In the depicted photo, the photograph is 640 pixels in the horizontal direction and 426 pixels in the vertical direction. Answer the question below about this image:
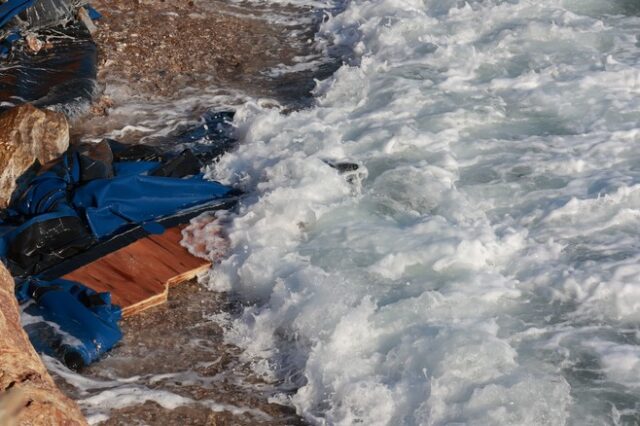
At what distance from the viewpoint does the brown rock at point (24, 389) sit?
11.8 ft

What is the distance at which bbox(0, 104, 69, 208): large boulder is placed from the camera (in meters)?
7.20

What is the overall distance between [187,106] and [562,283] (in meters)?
4.44

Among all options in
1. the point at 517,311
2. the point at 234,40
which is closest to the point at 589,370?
the point at 517,311

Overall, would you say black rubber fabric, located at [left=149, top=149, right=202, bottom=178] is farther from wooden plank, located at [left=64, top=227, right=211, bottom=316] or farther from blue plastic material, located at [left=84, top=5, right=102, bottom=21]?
blue plastic material, located at [left=84, top=5, right=102, bottom=21]

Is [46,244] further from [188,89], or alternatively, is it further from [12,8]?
[12,8]

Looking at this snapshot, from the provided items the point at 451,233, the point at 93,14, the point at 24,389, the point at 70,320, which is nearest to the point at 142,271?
the point at 70,320

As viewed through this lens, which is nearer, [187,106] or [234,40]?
[187,106]

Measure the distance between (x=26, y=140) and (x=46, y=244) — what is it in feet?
4.21

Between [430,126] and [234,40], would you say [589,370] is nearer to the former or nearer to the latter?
[430,126]

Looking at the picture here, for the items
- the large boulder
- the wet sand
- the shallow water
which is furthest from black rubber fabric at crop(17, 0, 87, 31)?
the large boulder

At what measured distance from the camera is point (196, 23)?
10.7 m

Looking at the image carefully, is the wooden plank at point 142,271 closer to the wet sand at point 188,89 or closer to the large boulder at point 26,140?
the wet sand at point 188,89

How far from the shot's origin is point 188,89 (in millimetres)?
9258

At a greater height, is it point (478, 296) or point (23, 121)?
point (23, 121)
